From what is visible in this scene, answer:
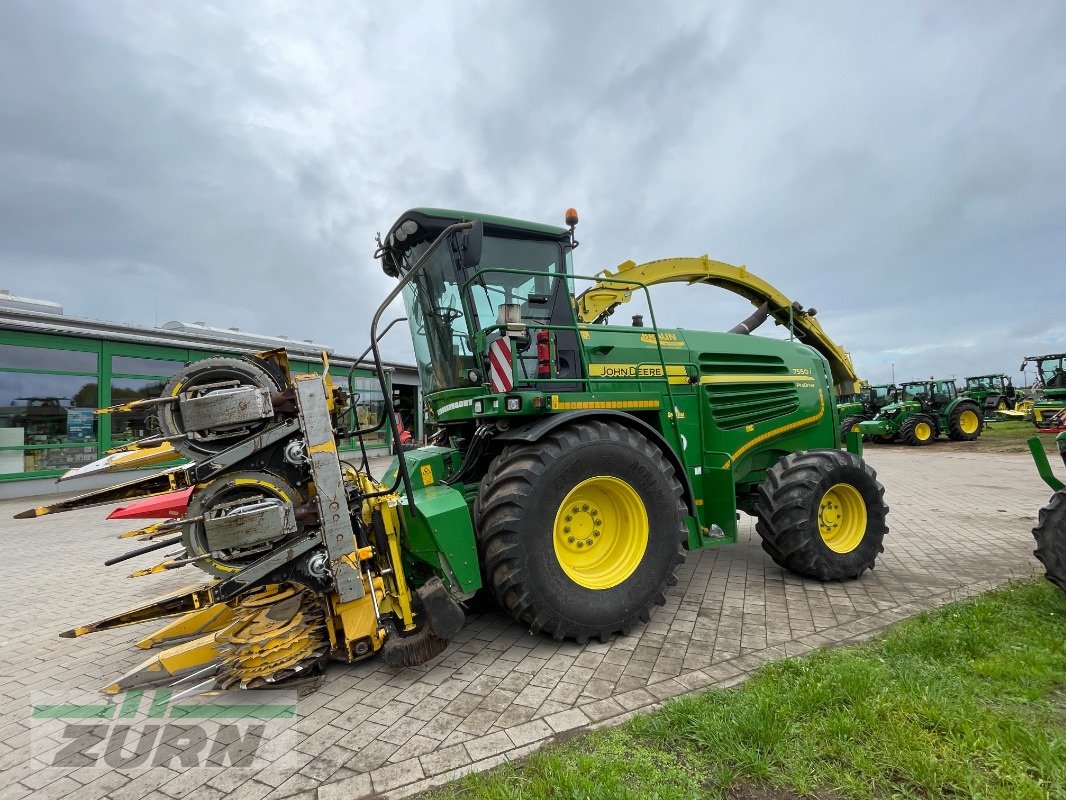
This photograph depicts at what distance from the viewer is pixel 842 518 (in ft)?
16.3

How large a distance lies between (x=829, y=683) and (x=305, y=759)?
2505 millimetres

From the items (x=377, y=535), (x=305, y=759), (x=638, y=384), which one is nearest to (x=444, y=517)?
(x=377, y=535)

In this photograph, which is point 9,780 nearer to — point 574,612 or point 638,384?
point 574,612

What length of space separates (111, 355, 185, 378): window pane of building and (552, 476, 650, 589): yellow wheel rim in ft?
45.1

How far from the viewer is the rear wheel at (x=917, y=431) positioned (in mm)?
19391

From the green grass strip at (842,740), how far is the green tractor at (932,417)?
18.7 meters

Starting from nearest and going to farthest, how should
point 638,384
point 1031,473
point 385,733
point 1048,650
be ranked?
point 385,733 < point 1048,650 < point 638,384 < point 1031,473

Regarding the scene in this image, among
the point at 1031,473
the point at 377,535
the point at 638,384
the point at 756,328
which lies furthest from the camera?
the point at 1031,473

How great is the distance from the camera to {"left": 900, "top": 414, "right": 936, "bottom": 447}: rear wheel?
1939 centimetres

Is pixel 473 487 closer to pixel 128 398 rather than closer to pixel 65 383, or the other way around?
pixel 65 383

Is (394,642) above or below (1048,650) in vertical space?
above

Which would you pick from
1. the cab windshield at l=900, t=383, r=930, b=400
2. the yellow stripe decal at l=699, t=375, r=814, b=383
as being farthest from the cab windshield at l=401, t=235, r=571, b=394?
the cab windshield at l=900, t=383, r=930, b=400

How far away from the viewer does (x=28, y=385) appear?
490 inches

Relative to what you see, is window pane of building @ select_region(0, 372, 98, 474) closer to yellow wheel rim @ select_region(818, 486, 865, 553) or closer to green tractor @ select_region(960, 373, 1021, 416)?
yellow wheel rim @ select_region(818, 486, 865, 553)
